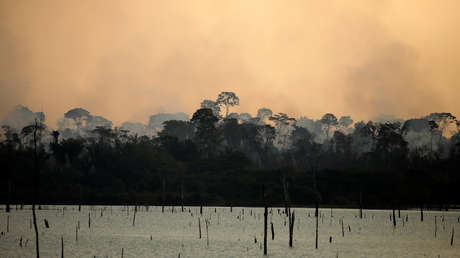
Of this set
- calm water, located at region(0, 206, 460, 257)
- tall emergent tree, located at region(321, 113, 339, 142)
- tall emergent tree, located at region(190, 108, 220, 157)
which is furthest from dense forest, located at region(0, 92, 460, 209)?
tall emergent tree, located at region(321, 113, 339, 142)

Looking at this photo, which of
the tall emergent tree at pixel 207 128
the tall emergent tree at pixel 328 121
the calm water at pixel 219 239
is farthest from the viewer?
the tall emergent tree at pixel 328 121

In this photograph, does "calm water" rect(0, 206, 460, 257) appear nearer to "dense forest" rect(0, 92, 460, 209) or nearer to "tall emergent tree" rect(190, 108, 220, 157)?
"dense forest" rect(0, 92, 460, 209)

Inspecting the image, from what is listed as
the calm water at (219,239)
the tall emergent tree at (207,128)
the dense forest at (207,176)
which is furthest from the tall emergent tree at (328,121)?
the calm water at (219,239)

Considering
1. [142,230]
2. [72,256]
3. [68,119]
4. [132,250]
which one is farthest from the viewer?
[68,119]

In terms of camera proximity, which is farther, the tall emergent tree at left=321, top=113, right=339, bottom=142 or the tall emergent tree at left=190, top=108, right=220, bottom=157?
the tall emergent tree at left=321, top=113, right=339, bottom=142

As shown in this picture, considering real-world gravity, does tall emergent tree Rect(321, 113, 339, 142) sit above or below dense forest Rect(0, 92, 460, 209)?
above

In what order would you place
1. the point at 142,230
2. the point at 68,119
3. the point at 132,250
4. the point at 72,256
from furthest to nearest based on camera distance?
the point at 68,119, the point at 142,230, the point at 132,250, the point at 72,256

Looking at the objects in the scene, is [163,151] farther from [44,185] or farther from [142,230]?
[142,230]

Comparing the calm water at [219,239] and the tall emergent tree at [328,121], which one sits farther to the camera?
the tall emergent tree at [328,121]

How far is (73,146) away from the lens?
7650cm

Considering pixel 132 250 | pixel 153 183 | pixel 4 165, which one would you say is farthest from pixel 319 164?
pixel 132 250

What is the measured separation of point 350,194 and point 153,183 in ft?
91.1

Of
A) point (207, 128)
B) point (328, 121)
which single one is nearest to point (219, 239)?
point (207, 128)

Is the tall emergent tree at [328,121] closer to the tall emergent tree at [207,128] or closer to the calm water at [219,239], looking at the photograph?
the tall emergent tree at [207,128]
